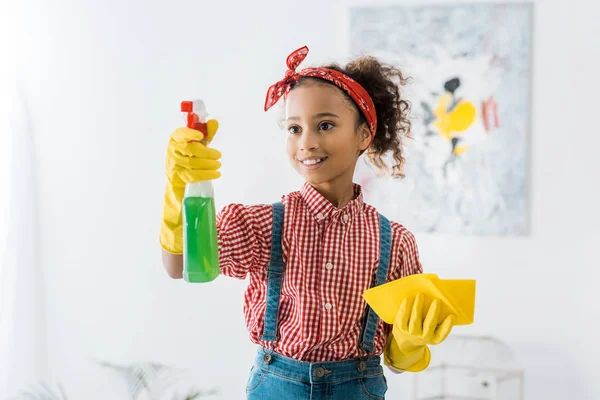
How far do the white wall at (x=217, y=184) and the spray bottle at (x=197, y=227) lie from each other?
145 cm

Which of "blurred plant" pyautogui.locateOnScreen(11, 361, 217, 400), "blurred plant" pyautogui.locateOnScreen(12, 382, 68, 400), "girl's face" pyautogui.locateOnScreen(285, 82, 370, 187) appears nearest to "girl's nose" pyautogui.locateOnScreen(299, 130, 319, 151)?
"girl's face" pyautogui.locateOnScreen(285, 82, 370, 187)

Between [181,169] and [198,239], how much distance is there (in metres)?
0.10

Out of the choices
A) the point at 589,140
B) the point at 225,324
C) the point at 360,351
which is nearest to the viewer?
the point at 360,351

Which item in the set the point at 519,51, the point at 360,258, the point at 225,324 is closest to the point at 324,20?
the point at 519,51

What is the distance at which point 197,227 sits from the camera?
1018mm

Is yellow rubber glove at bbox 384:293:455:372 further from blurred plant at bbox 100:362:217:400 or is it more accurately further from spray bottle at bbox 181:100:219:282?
blurred plant at bbox 100:362:217:400

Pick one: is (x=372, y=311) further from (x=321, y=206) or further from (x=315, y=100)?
(x=315, y=100)

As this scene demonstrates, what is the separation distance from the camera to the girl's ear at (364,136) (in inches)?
49.8

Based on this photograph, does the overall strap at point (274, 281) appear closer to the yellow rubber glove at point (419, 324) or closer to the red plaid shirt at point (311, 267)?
the red plaid shirt at point (311, 267)

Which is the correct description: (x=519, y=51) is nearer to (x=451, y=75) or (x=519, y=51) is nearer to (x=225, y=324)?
(x=451, y=75)

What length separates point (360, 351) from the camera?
3.90 ft

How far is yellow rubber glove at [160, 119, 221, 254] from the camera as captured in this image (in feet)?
3.32

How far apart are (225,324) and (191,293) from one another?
0.16 metres

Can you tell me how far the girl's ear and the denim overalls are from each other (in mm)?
162
